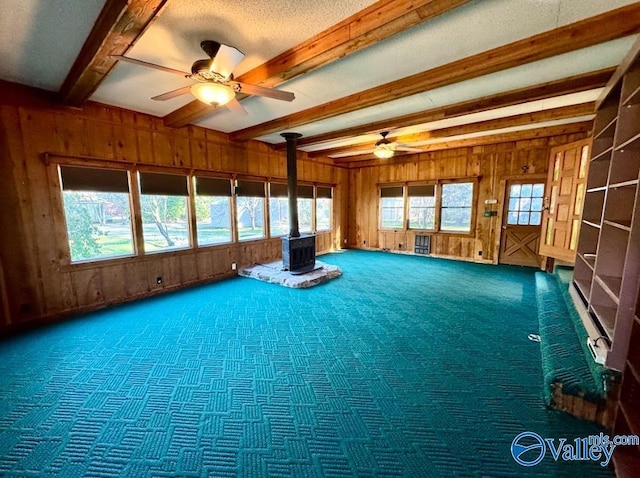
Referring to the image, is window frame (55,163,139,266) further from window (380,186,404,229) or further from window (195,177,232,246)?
window (380,186,404,229)

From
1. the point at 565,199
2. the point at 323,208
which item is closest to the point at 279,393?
the point at 565,199

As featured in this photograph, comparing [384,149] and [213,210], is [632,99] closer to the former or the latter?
[384,149]

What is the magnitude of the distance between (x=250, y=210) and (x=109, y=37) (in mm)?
3895

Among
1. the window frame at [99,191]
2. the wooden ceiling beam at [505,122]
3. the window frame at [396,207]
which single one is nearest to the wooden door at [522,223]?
the wooden ceiling beam at [505,122]

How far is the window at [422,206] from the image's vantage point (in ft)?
22.7

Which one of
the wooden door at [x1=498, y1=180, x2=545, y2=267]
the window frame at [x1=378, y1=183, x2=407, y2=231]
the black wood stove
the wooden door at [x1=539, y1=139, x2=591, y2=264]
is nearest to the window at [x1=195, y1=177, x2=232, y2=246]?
the black wood stove

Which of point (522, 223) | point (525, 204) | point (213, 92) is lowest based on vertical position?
point (522, 223)

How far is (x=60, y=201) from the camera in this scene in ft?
10.9

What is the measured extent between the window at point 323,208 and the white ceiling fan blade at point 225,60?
5139 mm

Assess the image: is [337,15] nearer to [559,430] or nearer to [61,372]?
[559,430]

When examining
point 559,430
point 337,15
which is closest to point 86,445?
point 559,430

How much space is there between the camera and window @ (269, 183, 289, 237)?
19.9 feet

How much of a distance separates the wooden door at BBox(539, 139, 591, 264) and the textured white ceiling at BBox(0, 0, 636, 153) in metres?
1.38

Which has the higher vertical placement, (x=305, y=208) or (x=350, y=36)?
(x=350, y=36)
